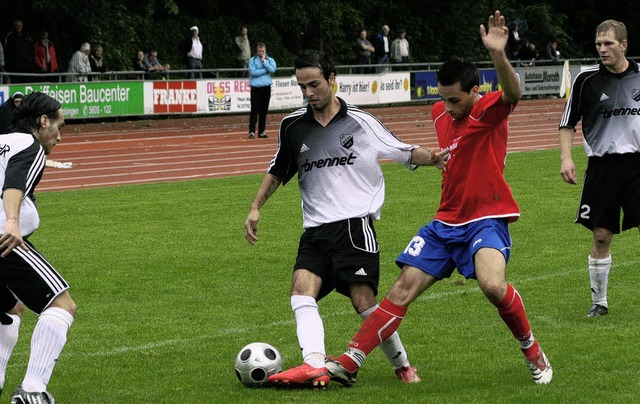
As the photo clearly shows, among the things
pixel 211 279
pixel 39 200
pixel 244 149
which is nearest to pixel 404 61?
pixel 244 149

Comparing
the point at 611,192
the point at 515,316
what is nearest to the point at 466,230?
the point at 515,316

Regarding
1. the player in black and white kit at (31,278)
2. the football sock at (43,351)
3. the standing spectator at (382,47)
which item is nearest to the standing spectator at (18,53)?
the standing spectator at (382,47)

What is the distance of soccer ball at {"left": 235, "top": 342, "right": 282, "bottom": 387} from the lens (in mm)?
6824

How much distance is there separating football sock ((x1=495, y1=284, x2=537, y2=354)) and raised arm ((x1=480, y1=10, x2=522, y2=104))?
111 cm

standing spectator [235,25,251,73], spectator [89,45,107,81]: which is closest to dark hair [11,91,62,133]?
spectator [89,45,107,81]

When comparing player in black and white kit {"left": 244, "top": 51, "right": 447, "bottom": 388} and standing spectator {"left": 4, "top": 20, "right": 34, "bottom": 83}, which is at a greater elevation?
player in black and white kit {"left": 244, "top": 51, "right": 447, "bottom": 388}

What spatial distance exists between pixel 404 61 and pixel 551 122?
8.04 meters

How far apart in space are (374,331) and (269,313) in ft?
8.67

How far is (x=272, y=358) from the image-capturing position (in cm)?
692

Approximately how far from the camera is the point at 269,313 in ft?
30.4

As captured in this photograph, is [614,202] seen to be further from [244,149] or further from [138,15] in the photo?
[138,15]

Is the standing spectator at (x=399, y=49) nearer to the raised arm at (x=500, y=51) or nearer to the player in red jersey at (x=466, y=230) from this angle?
the player in red jersey at (x=466, y=230)

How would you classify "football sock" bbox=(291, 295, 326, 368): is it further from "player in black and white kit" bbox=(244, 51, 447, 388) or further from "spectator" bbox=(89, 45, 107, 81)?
"spectator" bbox=(89, 45, 107, 81)

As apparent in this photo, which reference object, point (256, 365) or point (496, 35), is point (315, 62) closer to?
point (496, 35)
